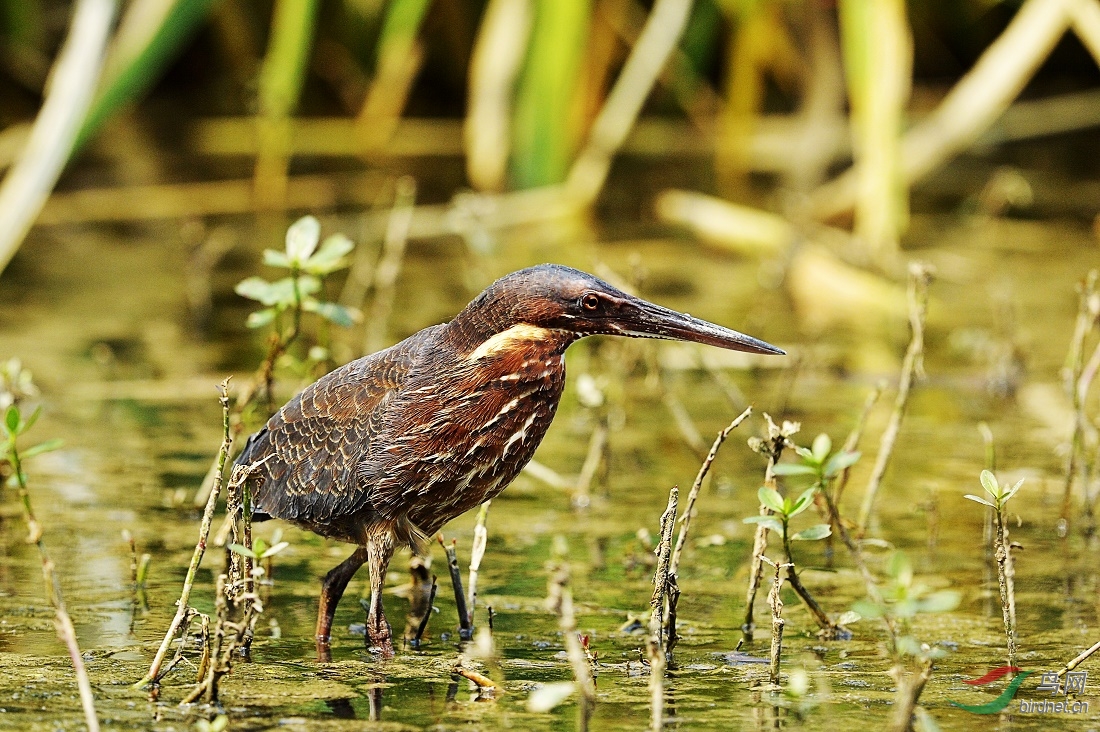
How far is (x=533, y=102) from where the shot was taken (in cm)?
980

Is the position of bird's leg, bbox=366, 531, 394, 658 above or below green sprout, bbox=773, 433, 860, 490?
below

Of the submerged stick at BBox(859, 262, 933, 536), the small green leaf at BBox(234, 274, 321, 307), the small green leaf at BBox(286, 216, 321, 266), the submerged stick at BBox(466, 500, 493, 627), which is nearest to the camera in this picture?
the submerged stick at BBox(466, 500, 493, 627)

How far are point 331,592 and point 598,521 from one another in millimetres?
1462

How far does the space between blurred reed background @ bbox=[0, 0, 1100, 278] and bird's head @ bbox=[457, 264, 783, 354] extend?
131 inches

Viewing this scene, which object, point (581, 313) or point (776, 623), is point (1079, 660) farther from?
point (581, 313)

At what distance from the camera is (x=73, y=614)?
4410mm

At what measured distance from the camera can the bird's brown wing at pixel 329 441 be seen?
13.7ft

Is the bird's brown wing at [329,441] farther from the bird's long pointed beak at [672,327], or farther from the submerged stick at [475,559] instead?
the bird's long pointed beak at [672,327]

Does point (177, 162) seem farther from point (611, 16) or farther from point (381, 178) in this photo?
point (611, 16)

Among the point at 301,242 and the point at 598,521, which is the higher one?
the point at 301,242

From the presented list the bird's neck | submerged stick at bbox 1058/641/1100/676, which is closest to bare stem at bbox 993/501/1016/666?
submerged stick at bbox 1058/641/1100/676

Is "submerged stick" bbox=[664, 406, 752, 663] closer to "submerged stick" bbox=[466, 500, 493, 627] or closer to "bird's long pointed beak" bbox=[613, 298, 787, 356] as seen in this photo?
"bird's long pointed beak" bbox=[613, 298, 787, 356]

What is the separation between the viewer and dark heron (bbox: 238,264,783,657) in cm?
400

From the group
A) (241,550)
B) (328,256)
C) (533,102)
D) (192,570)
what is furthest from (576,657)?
(533,102)
